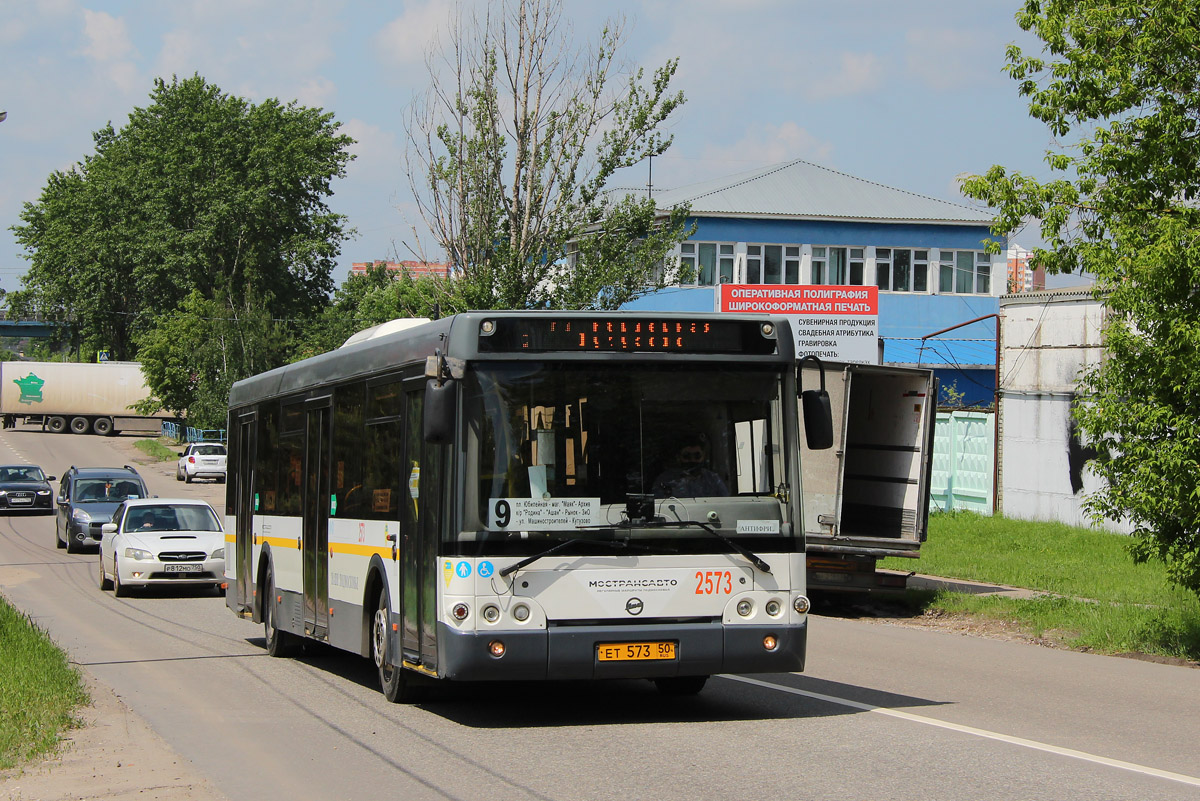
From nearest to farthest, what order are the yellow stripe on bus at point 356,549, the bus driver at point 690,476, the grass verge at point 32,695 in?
1. the grass verge at point 32,695
2. the bus driver at point 690,476
3. the yellow stripe on bus at point 356,549

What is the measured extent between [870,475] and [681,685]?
9089 mm

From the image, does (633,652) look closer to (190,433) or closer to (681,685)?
(681,685)

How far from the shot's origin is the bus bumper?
A: 9.02m

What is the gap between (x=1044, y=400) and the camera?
2814cm

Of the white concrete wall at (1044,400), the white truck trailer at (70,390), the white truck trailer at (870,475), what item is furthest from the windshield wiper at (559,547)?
the white truck trailer at (70,390)

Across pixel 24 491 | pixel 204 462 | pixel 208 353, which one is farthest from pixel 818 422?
pixel 208 353

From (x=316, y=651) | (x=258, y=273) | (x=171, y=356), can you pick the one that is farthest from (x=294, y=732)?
(x=258, y=273)

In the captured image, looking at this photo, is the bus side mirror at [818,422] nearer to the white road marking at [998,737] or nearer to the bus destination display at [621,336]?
the bus destination display at [621,336]

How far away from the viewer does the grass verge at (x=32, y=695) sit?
8531 millimetres

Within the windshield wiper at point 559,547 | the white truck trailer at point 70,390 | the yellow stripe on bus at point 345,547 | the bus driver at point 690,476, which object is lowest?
the yellow stripe on bus at point 345,547

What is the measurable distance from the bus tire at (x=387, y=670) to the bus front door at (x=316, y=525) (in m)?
1.52

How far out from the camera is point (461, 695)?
36.4ft

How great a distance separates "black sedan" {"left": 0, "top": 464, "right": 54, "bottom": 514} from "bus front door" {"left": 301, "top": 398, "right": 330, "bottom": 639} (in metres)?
32.8

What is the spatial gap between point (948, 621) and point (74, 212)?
254 feet
